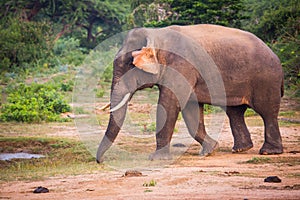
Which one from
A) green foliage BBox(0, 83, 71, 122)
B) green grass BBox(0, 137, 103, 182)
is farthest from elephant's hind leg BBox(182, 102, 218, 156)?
green foliage BBox(0, 83, 71, 122)

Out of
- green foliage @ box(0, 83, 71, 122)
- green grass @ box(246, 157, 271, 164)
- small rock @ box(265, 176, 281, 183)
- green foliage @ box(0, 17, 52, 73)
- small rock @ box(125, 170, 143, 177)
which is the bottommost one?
green foliage @ box(0, 17, 52, 73)

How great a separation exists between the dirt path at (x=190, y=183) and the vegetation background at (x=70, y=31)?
7437 millimetres

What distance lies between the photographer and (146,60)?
36.9ft

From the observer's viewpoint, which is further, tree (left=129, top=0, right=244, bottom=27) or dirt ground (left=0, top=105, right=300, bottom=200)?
tree (left=129, top=0, right=244, bottom=27)

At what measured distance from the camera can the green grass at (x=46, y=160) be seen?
10.1 meters

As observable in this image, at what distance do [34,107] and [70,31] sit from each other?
23.3m

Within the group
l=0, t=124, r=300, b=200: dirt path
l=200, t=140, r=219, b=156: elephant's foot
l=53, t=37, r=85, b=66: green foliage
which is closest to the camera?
l=0, t=124, r=300, b=200: dirt path

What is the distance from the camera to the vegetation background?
18562mm

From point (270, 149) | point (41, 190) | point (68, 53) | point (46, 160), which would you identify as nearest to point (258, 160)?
point (270, 149)

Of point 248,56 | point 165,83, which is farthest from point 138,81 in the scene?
point 248,56

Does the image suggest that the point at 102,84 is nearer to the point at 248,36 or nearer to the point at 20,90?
the point at 20,90

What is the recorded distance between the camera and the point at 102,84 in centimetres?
2497

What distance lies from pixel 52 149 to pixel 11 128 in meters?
3.25

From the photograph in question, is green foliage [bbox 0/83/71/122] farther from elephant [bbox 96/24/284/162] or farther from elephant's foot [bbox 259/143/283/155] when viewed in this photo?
elephant's foot [bbox 259/143/283/155]
